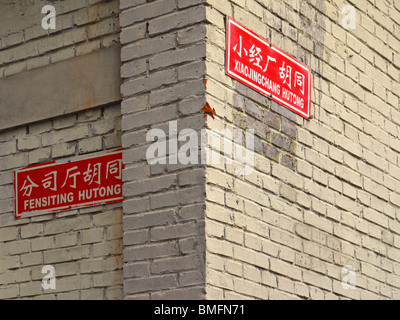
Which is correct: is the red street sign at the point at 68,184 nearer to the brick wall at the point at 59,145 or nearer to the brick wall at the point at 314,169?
the brick wall at the point at 59,145

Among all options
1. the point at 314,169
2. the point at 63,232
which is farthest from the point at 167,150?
the point at 314,169

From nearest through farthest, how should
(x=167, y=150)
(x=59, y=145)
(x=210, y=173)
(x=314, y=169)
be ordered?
1. (x=210, y=173)
2. (x=167, y=150)
3. (x=59, y=145)
4. (x=314, y=169)

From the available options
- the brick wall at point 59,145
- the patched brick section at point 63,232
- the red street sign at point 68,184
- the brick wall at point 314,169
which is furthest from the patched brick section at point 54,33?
the brick wall at point 314,169

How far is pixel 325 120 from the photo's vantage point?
639 cm

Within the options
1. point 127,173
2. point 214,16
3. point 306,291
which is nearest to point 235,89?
point 214,16

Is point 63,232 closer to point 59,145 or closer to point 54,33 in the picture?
point 59,145

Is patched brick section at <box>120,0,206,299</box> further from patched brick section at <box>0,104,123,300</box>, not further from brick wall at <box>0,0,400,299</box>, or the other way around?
patched brick section at <box>0,104,123,300</box>

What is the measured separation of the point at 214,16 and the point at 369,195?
1.99m

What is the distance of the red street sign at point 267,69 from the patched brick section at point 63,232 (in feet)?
2.79

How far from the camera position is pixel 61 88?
20.0 ft

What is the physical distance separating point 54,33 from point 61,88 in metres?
0.43

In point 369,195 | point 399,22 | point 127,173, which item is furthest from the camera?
point 399,22
